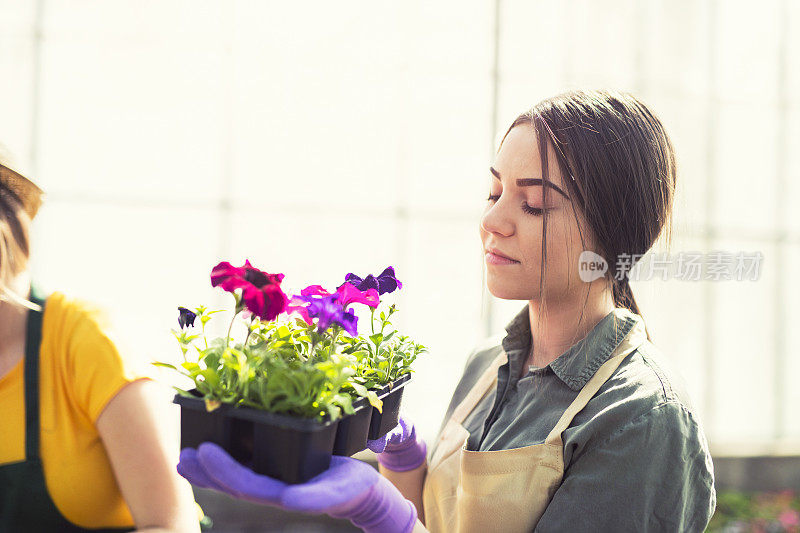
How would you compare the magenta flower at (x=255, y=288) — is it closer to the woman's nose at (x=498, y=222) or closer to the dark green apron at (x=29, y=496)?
the woman's nose at (x=498, y=222)

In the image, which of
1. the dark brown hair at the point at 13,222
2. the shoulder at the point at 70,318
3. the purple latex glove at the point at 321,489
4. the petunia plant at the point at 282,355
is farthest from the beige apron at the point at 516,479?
the dark brown hair at the point at 13,222

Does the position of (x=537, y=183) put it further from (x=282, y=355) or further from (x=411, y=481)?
(x=411, y=481)

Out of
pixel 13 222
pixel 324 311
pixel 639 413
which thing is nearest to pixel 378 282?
pixel 324 311

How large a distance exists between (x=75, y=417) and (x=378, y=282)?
0.52m

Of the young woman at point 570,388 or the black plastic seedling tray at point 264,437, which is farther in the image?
the young woman at point 570,388

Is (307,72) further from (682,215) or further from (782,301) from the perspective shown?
(782,301)

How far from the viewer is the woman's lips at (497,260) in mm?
958

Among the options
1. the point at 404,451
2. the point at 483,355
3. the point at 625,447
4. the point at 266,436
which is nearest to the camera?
the point at 266,436

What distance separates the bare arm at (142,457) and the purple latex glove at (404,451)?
0.36m

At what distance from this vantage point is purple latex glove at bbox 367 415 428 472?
111 cm

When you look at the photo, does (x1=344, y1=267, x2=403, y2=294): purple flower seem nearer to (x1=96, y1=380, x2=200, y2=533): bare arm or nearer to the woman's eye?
the woman's eye

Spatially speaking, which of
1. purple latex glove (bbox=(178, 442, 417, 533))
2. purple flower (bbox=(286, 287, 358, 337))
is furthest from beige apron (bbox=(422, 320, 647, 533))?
purple flower (bbox=(286, 287, 358, 337))

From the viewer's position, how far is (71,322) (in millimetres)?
997

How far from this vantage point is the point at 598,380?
0.91m
